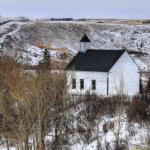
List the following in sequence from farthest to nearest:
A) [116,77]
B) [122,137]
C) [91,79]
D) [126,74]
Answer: [91,79]
[126,74]
[116,77]
[122,137]

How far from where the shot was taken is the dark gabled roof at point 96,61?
1652 inches

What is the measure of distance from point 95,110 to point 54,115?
6411mm

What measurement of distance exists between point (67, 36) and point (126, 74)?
44.3 metres

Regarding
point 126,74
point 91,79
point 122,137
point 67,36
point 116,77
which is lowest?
point 122,137

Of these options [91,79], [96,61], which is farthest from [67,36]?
[91,79]

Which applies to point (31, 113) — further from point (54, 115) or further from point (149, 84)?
point (149, 84)

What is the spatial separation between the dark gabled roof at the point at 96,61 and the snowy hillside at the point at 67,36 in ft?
78.0

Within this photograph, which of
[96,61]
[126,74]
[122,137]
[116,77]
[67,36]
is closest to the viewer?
[122,137]

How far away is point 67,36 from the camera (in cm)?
8581

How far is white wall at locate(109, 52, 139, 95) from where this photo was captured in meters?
41.8

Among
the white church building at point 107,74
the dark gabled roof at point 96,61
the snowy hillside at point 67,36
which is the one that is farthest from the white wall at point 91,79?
the snowy hillside at point 67,36

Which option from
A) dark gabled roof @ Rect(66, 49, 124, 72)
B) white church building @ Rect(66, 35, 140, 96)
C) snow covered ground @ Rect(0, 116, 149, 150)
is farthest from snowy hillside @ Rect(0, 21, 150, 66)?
snow covered ground @ Rect(0, 116, 149, 150)

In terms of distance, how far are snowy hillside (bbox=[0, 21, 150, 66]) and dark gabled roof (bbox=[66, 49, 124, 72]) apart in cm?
2378

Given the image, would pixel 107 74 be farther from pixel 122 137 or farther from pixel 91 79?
pixel 122 137
